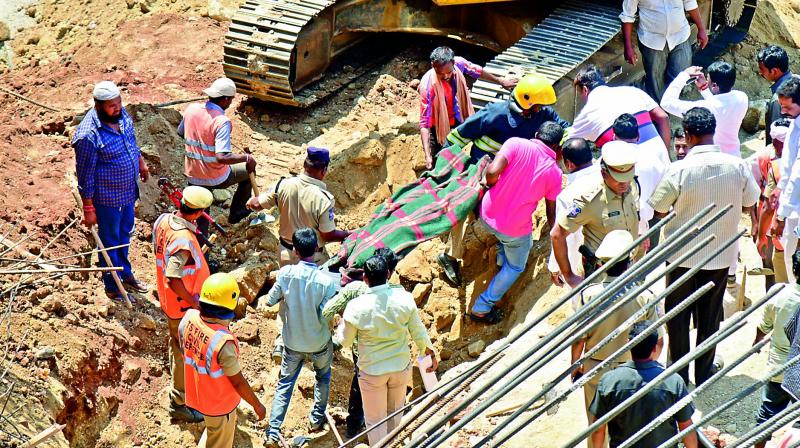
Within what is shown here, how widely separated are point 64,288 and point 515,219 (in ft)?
12.0

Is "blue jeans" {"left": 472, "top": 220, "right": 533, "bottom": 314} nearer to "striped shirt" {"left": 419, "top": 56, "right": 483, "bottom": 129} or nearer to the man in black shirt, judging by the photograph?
"striped shirt" {"left": 419, "top": 56, "right": 483, "bottom": 129}

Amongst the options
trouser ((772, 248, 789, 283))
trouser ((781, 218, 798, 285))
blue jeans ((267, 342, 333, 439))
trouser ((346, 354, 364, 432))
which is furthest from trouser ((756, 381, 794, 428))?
blue jeans ((267, 342, 333, 439))

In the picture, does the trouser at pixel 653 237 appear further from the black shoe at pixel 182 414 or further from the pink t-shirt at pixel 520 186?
the black shoe at pixel 182 414

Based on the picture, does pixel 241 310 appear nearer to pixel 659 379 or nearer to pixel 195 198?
pixel 195 198

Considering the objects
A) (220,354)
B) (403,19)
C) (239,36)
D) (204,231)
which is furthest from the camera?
(403,19)

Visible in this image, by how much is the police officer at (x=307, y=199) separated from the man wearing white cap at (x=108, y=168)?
1.11 metres

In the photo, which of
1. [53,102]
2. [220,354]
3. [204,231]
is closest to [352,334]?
[220,354]

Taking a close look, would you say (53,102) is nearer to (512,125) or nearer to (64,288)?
(64,288)

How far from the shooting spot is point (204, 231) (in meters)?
10.4

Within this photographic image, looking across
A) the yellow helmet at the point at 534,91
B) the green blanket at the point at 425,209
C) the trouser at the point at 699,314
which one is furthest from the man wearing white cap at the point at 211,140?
the trouser at the point at 699,314

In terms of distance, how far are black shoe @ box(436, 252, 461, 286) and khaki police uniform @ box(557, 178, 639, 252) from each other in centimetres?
248

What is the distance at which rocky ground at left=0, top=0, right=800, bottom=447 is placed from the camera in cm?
886

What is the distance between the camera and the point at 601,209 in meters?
8.08

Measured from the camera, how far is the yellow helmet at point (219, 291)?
24.6 ft
